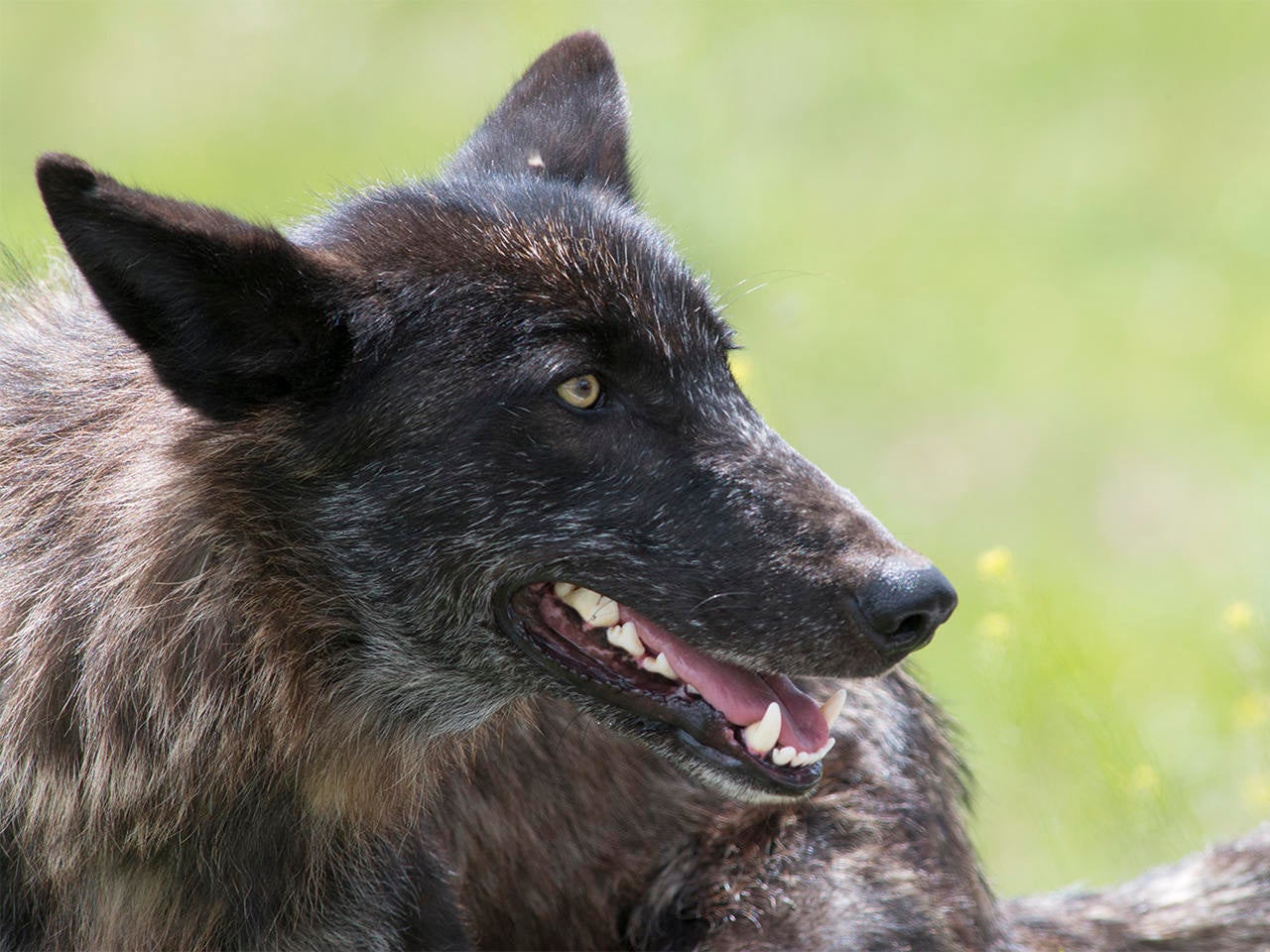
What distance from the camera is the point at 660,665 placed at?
4461mm

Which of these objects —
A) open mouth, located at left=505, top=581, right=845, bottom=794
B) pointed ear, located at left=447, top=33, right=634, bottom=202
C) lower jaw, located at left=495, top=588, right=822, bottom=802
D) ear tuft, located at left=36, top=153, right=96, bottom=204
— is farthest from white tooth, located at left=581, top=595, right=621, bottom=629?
ear tuft, located at left=36, top=153, right=96, bottom=204

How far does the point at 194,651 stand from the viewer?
14.4 feet

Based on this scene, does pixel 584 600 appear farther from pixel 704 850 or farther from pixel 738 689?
pixel 704 850

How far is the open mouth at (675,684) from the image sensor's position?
441cm

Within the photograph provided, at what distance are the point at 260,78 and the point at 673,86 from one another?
14.5 ft

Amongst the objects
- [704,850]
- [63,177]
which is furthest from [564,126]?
[704,850]

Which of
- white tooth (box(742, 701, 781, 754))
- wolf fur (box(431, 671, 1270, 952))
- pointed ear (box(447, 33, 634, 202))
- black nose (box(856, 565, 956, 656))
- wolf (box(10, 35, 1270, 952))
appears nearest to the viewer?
black nose (box(856, 565, 956, 656))

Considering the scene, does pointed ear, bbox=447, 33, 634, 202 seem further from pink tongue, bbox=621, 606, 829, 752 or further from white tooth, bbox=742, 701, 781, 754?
white tooth, bbox=742, 701, 781, 754

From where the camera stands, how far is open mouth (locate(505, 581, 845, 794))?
4406 millimetres

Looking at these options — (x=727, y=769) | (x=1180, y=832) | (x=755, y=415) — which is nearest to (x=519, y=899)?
(x=727, y=769)

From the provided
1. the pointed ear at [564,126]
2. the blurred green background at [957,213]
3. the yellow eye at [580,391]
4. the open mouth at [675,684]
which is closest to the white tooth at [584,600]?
the open mouth at [675,684]

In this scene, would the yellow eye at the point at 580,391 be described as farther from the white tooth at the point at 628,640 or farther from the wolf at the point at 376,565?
the white tooth at the point at 628,640

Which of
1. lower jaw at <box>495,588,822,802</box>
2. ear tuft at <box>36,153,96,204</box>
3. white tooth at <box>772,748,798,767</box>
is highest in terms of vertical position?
white tooth at <box>772,748,798,767</box>

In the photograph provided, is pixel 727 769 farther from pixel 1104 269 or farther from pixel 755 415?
pixel 1104 269
